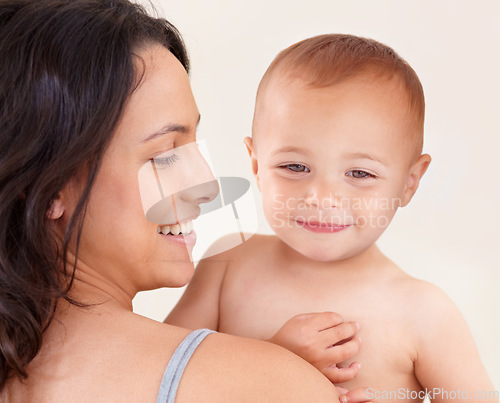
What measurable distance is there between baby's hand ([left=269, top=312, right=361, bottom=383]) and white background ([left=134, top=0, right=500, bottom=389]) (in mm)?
351

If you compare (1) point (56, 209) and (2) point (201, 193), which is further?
(2) point (201, 193)

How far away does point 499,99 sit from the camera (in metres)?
1.33

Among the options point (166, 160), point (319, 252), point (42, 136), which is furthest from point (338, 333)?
point (42, 136)

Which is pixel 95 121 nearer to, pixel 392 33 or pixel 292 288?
pixel 292 288

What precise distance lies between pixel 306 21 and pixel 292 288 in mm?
613

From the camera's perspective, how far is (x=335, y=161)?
1.08 m

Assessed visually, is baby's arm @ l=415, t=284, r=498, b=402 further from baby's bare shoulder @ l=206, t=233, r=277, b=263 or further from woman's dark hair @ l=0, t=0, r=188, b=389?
woman's dark hair @ l=0, t=0, r=188, b=389

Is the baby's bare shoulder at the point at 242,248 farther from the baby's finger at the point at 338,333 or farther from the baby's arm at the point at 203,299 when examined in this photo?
the baby's finger at the point at 338,333

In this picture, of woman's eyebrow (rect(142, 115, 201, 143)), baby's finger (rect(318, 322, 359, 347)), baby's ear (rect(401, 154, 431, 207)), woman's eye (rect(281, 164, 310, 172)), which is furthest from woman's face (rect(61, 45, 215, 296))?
baby's ear (rect(401, 154, 431, 207))

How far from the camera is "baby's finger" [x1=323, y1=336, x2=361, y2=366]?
106 cm

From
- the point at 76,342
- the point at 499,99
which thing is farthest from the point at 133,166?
the point at 499,99

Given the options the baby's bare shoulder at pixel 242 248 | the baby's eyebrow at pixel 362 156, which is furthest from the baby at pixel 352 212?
the baby's bare shoulder at pixel 242 248

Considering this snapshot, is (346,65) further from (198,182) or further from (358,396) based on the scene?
(358,396)

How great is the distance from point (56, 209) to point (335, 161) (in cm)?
47
